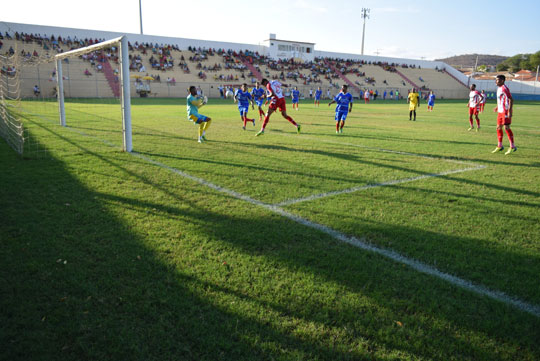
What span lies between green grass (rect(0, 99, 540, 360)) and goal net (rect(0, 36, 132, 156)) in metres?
2.92

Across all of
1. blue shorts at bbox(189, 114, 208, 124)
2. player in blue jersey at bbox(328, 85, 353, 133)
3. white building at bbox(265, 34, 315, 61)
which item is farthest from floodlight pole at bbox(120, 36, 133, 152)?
white building at bbox(265, 34, 315, 61)

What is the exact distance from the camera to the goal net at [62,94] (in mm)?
9047

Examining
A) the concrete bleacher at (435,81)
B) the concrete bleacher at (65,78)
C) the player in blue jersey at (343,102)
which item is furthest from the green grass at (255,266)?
the concrete bleacher at (435,81)

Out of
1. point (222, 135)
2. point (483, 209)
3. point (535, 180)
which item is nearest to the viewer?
point (483, 209)

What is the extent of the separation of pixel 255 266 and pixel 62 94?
13.7 m

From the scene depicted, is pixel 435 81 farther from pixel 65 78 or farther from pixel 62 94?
pixel 62 94

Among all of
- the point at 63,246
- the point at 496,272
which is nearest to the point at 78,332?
the point at 63,246

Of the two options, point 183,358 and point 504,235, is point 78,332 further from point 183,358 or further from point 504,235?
point 504,235

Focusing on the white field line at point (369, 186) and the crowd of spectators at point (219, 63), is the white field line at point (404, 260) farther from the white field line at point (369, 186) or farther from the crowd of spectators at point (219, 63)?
the crowd of spectators at point (219, 63)

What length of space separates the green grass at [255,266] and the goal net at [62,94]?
2.92 meters

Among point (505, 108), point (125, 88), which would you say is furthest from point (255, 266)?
point (505, 108)

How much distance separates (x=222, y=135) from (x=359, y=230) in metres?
8.84

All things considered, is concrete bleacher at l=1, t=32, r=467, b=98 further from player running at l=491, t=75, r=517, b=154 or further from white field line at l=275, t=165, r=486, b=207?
player running at l=491, t=75, r=517, b=154

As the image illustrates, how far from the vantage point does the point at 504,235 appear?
4.23 m
